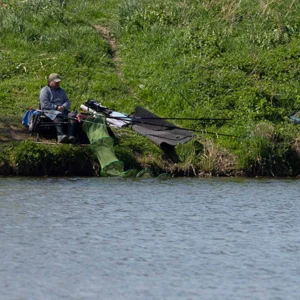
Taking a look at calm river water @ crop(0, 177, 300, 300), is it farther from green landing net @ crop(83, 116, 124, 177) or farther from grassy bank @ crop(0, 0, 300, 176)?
grassy bank @ crop(0, 0, 300, 176)

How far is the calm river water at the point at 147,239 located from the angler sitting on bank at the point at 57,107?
34.9 inches

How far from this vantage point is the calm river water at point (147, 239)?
27.8 ft

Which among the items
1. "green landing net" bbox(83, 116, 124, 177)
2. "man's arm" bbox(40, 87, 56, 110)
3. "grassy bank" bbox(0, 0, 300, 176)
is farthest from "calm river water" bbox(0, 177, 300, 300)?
"man's arm" bbox(40, 87, 56, 110)

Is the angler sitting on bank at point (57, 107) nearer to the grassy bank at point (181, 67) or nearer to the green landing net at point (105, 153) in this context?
the green landing net at point (105, 153)

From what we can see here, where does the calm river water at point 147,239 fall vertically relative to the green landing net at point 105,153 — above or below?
below

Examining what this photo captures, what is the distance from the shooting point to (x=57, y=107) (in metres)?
15.5

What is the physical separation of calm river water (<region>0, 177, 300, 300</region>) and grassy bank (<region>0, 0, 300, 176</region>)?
3.46ft

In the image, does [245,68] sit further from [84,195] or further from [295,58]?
[84,195]

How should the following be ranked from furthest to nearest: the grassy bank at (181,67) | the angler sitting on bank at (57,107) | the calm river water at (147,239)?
1. the grassy bank at (181,67)
2. the angler sitting on bank at (57,107)
3. the calm river water at (147,239)

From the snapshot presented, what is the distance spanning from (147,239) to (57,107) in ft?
18.0

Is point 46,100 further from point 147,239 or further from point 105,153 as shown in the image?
point 147,239

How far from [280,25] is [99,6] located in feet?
14.2

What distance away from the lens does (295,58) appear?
63.9ft

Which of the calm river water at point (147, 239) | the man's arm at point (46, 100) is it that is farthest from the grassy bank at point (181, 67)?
the calm river water at point (147, 239)
